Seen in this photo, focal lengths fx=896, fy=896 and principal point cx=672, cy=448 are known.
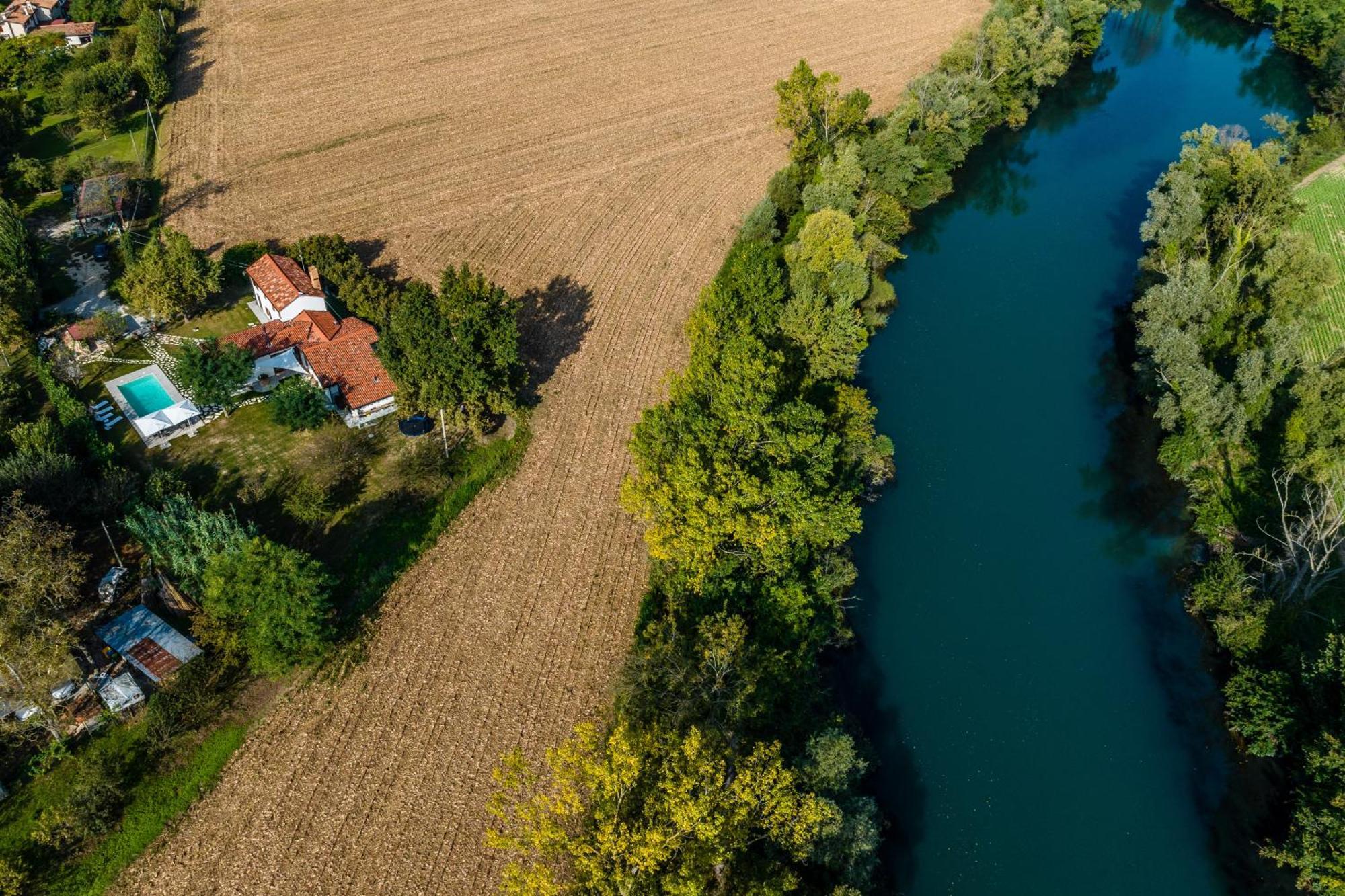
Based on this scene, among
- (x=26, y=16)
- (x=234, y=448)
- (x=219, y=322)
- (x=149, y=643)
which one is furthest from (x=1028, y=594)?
(x=26, y=16)

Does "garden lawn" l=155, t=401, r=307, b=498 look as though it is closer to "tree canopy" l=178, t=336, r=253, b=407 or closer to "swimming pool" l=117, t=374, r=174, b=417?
"tree canopy" l=178, t=336, r=253, b=407

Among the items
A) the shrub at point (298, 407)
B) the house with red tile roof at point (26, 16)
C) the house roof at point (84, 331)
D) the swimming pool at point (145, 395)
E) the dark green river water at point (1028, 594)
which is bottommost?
the dark green river water at point (1028, 594)

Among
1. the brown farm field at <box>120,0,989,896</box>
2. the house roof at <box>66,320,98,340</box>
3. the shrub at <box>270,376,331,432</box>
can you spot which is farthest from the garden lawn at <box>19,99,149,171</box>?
the shrub at <box>270,376,331,432</box>

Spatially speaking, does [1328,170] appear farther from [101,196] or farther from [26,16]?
[26,16]

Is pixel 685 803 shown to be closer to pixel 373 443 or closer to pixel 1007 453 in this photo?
pixel 373 443

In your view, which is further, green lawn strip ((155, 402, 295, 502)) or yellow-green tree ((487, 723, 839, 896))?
green lawn strip ((155, 402, 295, 502))

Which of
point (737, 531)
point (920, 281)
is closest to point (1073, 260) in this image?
point (920, 281)

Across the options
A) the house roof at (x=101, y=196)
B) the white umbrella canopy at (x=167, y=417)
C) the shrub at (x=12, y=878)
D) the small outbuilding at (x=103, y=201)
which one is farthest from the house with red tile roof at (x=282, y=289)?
the shrub at (x=12, y=878)

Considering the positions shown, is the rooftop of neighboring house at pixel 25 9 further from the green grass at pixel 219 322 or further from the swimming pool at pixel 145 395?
the swimming pool at pixel 145 395
